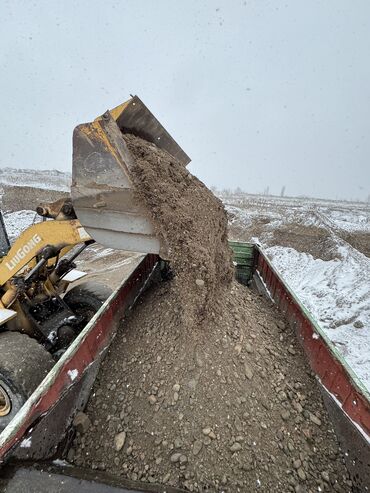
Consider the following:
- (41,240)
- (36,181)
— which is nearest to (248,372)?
(41,240)

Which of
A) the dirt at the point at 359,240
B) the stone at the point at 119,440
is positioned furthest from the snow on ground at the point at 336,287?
the stone at the point at 119,440

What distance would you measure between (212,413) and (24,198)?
59.7 feet

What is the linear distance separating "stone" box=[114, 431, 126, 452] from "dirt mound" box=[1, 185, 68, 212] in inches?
631

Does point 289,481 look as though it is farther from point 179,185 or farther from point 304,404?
point 179,185

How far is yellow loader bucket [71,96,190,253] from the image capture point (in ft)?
7.35

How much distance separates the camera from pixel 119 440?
81.6 inches

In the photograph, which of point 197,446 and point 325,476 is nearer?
point 325,476

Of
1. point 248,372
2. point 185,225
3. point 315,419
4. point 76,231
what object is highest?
point 185,225

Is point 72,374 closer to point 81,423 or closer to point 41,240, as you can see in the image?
point 81,423

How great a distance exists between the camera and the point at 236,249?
4.77m

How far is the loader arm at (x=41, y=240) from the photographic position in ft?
8.45

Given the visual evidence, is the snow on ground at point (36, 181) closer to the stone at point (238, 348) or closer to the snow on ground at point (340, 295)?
the snow on ground at point (340, 295)

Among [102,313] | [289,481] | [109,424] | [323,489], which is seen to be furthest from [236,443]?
[102,313]

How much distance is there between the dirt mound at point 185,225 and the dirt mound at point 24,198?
15.4 metres
